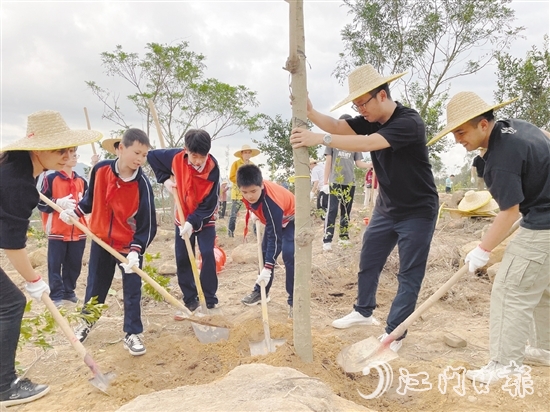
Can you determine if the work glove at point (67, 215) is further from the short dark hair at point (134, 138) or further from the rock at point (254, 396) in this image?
the rock at point (254, 396)

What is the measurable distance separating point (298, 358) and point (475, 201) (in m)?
6.17

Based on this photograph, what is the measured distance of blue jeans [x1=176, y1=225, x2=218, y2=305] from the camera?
390 cm

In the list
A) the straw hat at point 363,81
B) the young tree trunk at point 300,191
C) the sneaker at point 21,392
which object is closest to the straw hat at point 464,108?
the straw hat at point 363,81

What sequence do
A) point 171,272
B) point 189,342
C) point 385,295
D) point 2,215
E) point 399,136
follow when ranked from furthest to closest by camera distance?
point 171,272
point 385,295
point 189,342
point 399,136
point 2,215

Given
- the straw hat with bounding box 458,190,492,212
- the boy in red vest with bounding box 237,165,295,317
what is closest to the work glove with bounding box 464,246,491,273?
the boy in red vest with bounding box 237,165,295,317

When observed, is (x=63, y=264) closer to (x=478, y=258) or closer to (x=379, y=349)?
(x=379, y=349)

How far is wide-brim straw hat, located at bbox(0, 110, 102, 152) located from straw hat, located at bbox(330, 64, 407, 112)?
1.69 m

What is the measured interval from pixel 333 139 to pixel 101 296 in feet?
7.81

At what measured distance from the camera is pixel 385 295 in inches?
190

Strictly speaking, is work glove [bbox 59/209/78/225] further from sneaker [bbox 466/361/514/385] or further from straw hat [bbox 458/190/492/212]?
straw hat [bbox 458/190/492/212]

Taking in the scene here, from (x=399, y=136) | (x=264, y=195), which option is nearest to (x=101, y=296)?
(x=264, y=195)

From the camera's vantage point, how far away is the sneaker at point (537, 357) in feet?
9.50

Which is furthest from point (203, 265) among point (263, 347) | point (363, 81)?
point (363, 81)

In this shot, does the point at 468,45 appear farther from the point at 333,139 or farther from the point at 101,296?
the point at 101,296
